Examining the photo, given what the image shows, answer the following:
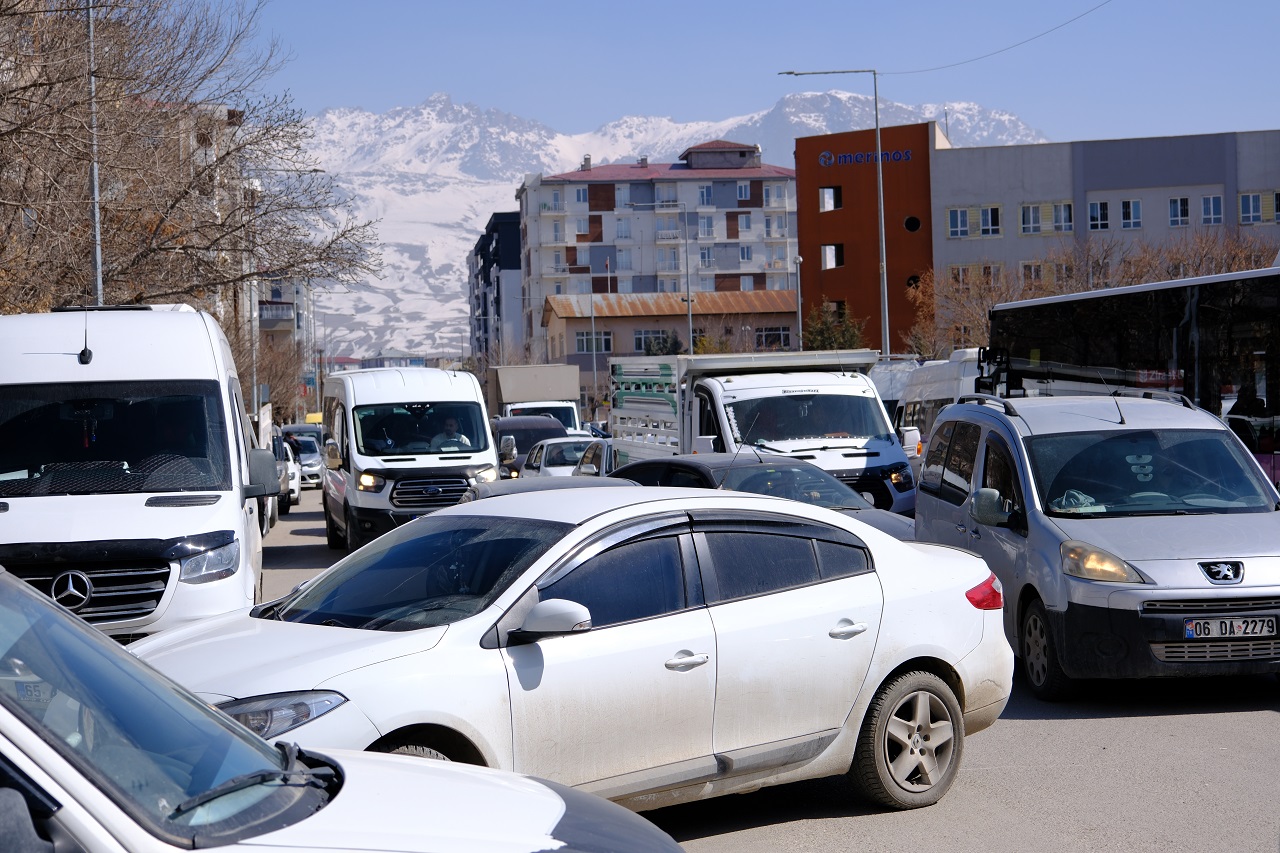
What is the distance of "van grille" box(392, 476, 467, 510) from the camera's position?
1912 centimetres

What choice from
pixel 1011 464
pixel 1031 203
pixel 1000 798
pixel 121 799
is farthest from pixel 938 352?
pixel 121 799

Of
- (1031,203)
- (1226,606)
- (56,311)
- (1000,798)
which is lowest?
(1000,798)

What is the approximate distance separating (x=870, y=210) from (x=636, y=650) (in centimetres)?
6678

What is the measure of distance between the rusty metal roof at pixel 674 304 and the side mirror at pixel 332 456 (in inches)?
3361

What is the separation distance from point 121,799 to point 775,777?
3.93 metres

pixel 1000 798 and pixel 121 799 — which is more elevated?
pixel 121 799

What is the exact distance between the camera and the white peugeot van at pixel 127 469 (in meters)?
9.12

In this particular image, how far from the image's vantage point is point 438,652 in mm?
5277

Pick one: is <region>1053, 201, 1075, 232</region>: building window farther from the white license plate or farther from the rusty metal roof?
the white license plate

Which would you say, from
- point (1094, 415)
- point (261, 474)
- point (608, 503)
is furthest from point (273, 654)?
point (1094, 415)

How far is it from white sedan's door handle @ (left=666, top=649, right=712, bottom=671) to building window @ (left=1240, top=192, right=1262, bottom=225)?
7063 centimetres

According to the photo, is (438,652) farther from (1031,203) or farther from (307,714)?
(1031,203)

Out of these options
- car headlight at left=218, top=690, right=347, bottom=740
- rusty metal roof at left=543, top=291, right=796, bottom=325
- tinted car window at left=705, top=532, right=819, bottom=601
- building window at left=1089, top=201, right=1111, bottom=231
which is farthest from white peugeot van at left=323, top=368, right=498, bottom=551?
rusty metal roof at left=543, top=291, right=796, bottom=325

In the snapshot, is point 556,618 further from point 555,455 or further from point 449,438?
point 555,455
